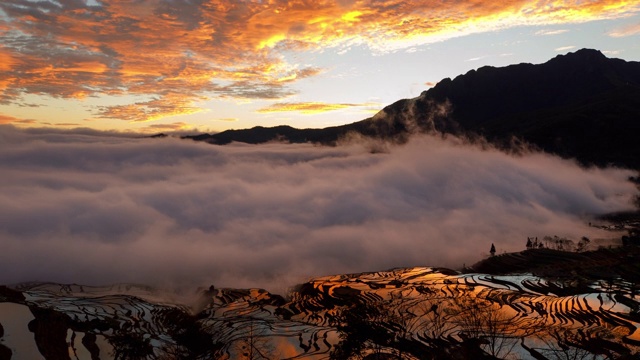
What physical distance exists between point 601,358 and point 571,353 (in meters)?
10.1

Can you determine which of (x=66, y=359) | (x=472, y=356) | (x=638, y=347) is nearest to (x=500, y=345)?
(x=472, y=356)

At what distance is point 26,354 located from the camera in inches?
7662

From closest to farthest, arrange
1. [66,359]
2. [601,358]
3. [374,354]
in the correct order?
[601,358] < [374,354] < [66,359]

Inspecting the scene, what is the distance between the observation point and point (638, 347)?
178 metres

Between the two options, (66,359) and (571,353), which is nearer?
(571,353)

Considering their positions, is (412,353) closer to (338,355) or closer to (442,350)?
(442,350)

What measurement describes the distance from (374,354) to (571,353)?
78.2m

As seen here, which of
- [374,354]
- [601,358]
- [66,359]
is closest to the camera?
[601,358]

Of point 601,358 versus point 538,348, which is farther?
point 538,348

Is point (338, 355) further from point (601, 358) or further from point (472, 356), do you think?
point (601, 358)

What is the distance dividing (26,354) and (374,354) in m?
154

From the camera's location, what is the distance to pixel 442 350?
634 feet

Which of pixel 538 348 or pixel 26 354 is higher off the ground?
pixel 26 354

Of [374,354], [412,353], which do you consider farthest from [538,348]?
[374,354]
